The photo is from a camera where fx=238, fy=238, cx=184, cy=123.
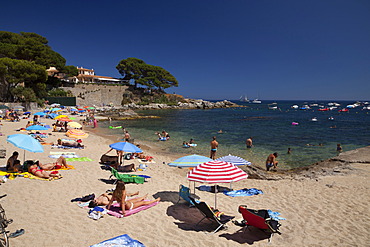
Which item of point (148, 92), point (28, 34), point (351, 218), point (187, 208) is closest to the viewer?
point (351, 218)

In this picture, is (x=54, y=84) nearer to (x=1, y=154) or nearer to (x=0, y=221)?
(x=1, y=154)

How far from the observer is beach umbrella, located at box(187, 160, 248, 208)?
18.2 ft

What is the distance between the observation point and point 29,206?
5426mm

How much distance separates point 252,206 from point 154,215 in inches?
110

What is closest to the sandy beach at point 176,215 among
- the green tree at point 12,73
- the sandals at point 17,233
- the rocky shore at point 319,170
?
the sandals at point 17,233

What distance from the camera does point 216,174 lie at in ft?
18.4

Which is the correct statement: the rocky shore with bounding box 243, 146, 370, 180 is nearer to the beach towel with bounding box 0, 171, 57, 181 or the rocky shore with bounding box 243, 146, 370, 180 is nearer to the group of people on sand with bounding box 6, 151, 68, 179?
the group of people on sand with bounding box 6, 151, 68, 179

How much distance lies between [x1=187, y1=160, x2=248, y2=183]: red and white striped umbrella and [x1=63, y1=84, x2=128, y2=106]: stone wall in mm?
48683

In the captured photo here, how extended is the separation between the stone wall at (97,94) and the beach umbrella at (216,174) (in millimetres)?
48682

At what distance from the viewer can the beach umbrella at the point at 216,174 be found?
5.54 meters

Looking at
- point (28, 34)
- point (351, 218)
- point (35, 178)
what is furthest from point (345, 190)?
point (28, 34)

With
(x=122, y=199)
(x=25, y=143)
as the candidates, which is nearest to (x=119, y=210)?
(x=122, y=199)

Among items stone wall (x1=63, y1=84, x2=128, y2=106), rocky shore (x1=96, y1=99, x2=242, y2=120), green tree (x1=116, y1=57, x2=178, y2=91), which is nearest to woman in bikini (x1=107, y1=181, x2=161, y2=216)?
rocky shore (x1=96, y1=99, x2=242, y2=120)

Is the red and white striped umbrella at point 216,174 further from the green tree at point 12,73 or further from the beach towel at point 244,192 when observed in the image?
the green tree at point 12,73
